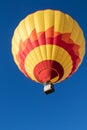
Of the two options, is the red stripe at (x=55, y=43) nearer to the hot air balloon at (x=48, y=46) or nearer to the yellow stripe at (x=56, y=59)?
the hot air balloon at (x=48, y=46)

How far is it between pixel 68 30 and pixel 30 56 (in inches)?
85.6

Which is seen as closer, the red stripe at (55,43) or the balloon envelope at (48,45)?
the balloon envelope at (48,45)

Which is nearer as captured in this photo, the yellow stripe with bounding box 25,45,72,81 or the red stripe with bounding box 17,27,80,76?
the yellow stripe with bounding box 25,45,72,81

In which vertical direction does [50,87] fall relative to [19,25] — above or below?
below

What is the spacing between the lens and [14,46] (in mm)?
51156

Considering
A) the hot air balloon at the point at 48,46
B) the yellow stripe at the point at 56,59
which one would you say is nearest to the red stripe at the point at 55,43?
the hot air balloon at the point at 48,46

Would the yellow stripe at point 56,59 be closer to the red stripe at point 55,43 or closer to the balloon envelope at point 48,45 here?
the balloon envelope at point 48,45

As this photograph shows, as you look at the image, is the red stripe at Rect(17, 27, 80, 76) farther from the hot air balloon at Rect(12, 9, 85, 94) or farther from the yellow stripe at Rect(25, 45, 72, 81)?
the yellow stripe at Rect(25, 45, 72, 81)

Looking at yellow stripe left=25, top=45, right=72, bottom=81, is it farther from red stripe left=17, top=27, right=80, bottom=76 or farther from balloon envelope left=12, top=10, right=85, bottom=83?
red stripe left=17, top=27, right=80, bottom=76

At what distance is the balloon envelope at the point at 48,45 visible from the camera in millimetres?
49844

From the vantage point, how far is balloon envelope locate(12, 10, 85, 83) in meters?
49.8

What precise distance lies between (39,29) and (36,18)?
62cm

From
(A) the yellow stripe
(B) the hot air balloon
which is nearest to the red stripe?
(B) the hot air balloon

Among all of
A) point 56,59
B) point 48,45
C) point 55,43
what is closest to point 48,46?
point 48,45
